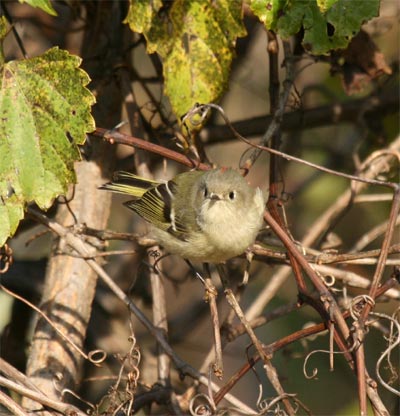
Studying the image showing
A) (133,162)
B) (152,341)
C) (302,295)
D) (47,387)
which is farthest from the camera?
(152,341)

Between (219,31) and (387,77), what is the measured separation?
1418mm

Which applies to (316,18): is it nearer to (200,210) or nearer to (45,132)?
(200,210)

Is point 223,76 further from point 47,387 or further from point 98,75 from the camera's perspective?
point 47,387

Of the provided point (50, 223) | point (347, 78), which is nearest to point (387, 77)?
point (347, 78)

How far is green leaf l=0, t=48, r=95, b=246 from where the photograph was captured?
2.27 m

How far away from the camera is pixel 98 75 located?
3.04 m

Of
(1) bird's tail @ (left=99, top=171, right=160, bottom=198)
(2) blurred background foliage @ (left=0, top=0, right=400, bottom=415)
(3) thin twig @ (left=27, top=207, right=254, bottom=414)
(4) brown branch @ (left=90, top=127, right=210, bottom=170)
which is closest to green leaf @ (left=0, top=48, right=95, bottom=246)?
(4) brown branch @ (left=90, top=127, right=210, bottom=170)

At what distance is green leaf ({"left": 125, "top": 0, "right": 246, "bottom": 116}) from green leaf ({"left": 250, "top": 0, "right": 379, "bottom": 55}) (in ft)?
0.57

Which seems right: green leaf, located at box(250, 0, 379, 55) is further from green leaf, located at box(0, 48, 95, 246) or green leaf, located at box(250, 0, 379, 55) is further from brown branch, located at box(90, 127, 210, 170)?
green leaf, located at box(0, 48, 95, 246)

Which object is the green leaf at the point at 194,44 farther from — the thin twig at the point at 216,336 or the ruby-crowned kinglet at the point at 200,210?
the thin twig at the point at 216,336

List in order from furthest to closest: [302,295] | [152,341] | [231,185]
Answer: [152,341] < [231,185] < [302,295]

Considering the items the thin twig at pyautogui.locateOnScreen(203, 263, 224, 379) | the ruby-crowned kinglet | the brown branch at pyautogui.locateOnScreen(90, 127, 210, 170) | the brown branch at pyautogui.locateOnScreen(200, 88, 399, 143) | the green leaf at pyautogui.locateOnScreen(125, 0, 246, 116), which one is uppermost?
the green leaf at pyautogui.locateOnScreen(125, 0, 246, 116)

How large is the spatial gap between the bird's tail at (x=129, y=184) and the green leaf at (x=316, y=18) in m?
0.80

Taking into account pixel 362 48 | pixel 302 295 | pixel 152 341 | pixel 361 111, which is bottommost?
pixel 152 341
